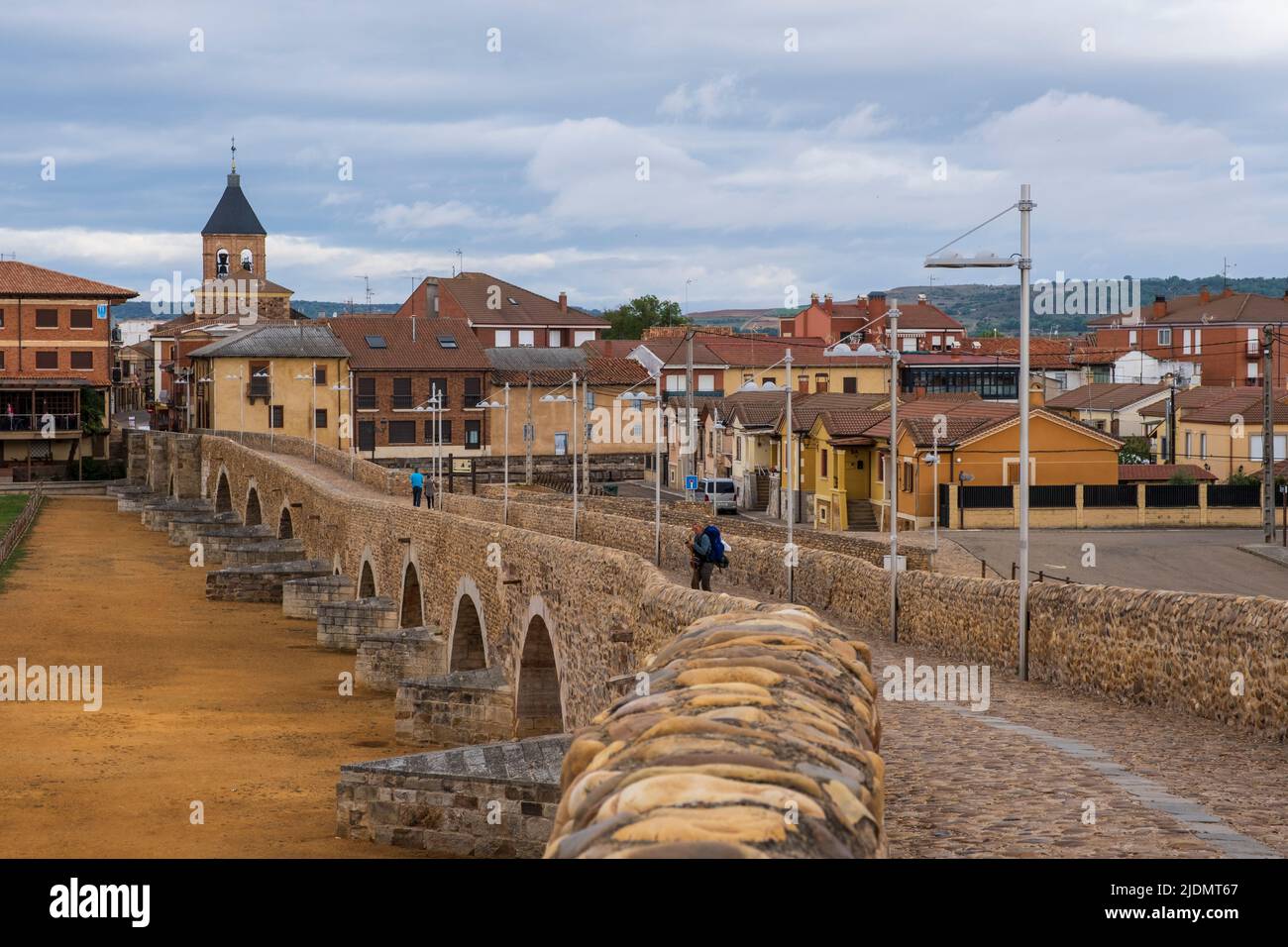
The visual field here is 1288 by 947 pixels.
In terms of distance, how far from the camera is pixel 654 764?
5273mm

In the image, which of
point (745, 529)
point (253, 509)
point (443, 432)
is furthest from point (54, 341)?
point (745, 529)

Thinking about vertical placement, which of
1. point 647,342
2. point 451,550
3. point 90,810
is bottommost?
point 90,810

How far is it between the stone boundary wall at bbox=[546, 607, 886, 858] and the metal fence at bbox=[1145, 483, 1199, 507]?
42995 millimetres

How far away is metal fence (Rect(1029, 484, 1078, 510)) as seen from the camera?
4762 cm

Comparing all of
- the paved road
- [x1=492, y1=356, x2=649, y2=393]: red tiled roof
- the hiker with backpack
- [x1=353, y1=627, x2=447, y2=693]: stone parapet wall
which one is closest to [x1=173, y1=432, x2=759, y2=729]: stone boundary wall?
[x1=353, y1=627, x2=447, y2=693]: stone parapet wall

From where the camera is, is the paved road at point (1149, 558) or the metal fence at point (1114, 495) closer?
the paved road at point (1149, 558)

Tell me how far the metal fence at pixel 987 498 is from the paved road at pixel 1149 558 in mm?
1438

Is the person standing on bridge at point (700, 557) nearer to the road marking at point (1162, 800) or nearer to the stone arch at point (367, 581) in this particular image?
the road marking at point (1162, 800)

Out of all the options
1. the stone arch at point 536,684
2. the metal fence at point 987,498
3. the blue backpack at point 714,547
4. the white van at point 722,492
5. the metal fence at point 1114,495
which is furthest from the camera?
the white van at point 722,492

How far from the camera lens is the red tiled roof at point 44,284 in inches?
3548

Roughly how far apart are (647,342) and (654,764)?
96812 mm

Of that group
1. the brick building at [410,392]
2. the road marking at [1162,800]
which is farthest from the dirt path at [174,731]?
the brick building at [410,392]
